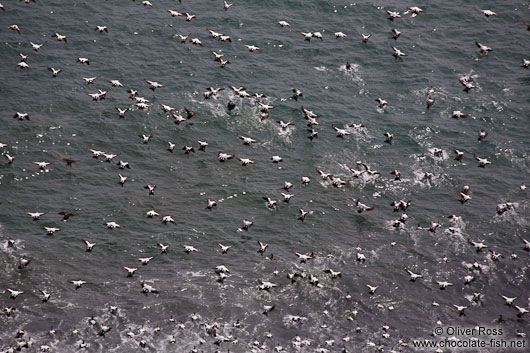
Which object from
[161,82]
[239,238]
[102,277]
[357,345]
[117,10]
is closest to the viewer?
[357,345]

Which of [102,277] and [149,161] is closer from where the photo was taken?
[102,277]

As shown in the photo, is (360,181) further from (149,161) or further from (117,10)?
(117,10)

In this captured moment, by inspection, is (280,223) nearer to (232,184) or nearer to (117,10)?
(232,184)

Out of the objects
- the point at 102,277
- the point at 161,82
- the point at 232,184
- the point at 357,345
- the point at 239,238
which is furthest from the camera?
the point at 161,82

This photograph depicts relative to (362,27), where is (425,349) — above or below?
below

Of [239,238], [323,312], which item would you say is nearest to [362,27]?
[239,238]

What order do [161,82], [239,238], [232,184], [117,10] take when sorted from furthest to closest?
[117,10] → [161,82] → [232,184] → [239,238]

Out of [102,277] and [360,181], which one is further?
[360,181]

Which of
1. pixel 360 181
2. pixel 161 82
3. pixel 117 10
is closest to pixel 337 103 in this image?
pixel 360 181

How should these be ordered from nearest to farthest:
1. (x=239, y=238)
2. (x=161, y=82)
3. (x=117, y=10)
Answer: (x=239, y=238)
(x=161, y=82)
(x=117, y=10)

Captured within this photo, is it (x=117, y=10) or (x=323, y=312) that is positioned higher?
(x=117, y=10)
